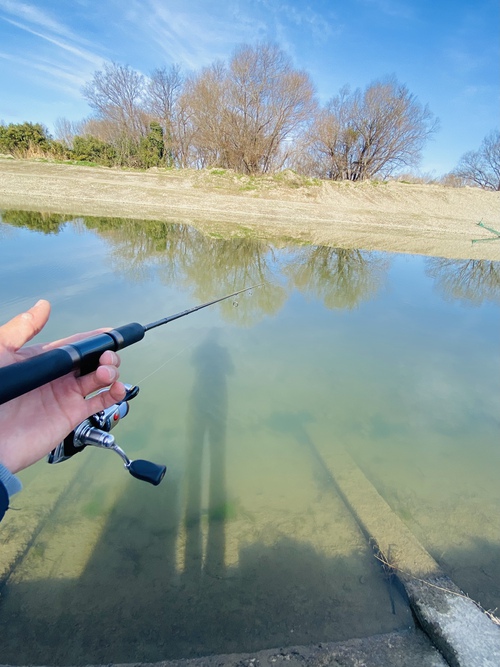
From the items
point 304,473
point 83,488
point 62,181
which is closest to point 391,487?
point 304,473

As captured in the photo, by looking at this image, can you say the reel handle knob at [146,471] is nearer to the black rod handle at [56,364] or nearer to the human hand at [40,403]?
the human hand at [40,403]

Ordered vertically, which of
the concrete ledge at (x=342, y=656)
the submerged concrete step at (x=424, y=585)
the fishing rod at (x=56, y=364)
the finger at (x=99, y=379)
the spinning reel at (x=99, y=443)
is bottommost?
the concrete ledge at (x=342, y=656)

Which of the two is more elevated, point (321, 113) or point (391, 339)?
point (321, 113)

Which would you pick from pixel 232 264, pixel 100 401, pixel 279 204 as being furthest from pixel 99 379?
pixel 279 204

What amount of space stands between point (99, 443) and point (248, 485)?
1.28m

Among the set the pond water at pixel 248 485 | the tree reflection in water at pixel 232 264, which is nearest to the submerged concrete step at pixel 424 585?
the pond water at pixel 248 485

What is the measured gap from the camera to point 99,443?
5.18 ft

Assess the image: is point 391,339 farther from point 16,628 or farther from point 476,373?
point 16,628

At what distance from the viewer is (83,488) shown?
7.52 ft

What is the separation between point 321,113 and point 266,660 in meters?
33.0

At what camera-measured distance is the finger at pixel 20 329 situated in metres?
1.31

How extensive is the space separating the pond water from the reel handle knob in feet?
2.14

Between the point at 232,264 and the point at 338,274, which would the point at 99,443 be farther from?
the point at 338,274

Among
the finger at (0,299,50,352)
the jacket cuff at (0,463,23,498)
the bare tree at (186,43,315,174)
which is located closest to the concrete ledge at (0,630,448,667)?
the jacket cuff at (0,463,23,498)
